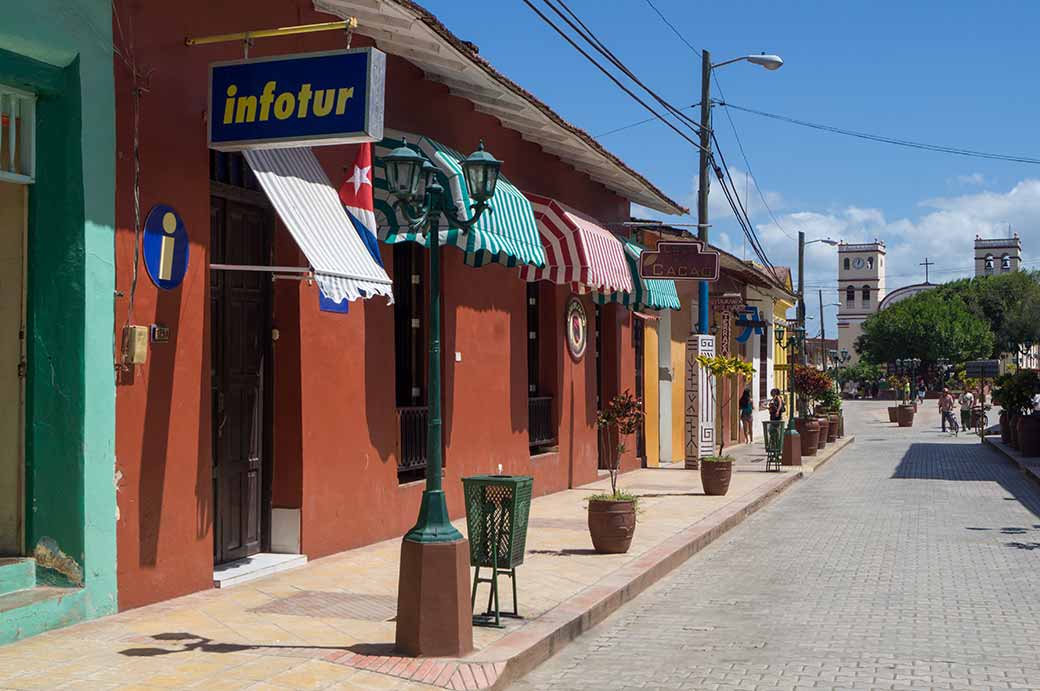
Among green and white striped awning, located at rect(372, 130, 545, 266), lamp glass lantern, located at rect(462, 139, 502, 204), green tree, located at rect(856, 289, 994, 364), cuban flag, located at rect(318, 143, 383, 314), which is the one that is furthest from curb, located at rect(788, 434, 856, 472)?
green tree, located at rect(856, 289, 994, 364)

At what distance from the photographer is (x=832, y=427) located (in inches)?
1433

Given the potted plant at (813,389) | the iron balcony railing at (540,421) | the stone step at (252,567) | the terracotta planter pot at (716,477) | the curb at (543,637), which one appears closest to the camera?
the curb at (543,637)

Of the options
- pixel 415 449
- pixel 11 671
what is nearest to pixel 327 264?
pixel 11 671

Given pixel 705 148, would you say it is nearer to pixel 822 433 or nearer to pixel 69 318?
pixel 822 433

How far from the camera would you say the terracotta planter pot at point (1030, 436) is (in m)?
27.2

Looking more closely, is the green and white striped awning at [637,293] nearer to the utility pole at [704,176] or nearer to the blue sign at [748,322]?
the utility pole at [704,176]

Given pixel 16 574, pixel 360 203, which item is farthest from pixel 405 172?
pixel 16 574

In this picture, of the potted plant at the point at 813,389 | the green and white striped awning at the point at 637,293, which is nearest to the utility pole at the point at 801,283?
the potted plant at the point at 813,389

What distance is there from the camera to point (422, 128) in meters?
13.2

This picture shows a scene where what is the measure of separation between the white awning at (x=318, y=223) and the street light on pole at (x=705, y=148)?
42.7ft

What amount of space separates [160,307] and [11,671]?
9.93 feet

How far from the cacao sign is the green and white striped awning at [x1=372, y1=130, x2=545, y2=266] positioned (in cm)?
505

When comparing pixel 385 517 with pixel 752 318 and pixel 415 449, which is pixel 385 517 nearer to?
pixel 415 449

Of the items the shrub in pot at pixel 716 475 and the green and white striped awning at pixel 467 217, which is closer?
the green and white striped awning at pixel 467 217
